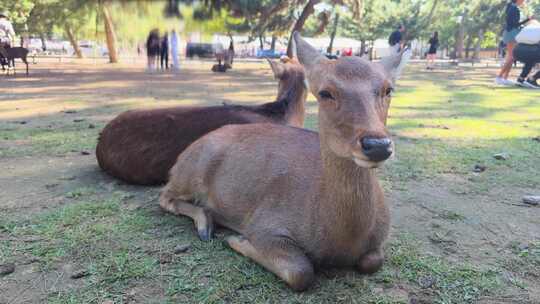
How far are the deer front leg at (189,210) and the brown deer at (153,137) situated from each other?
0.49 metres

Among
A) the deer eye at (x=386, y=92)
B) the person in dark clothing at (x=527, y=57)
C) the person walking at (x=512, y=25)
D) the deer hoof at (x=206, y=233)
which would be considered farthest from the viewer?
the person walking at (x=512, y=25)

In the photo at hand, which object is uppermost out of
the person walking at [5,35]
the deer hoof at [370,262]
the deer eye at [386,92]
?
the person walking at [5,35]

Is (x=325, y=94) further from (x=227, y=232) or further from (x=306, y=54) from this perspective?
(x=227, y=232)

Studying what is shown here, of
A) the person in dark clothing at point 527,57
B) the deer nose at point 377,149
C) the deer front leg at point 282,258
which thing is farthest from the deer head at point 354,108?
the person in dark clothing at point 527,57

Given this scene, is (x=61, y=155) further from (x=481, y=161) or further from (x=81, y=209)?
(x=481, y=161)

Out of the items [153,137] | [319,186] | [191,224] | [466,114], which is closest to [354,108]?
[319,186]

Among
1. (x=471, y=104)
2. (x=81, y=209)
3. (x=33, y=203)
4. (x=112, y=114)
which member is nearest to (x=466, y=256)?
(x=81, y=209)

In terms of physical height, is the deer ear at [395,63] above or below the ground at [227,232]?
above

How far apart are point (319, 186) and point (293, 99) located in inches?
93.2

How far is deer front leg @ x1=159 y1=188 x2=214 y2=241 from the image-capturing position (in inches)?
110

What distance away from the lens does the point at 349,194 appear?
210 centimetres

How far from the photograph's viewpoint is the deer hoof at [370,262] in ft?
7.33

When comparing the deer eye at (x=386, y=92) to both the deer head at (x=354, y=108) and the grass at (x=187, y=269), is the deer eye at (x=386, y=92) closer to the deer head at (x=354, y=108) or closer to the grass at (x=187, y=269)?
the deer head at (x=354, y=108)

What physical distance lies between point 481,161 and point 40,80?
42.2 feet
